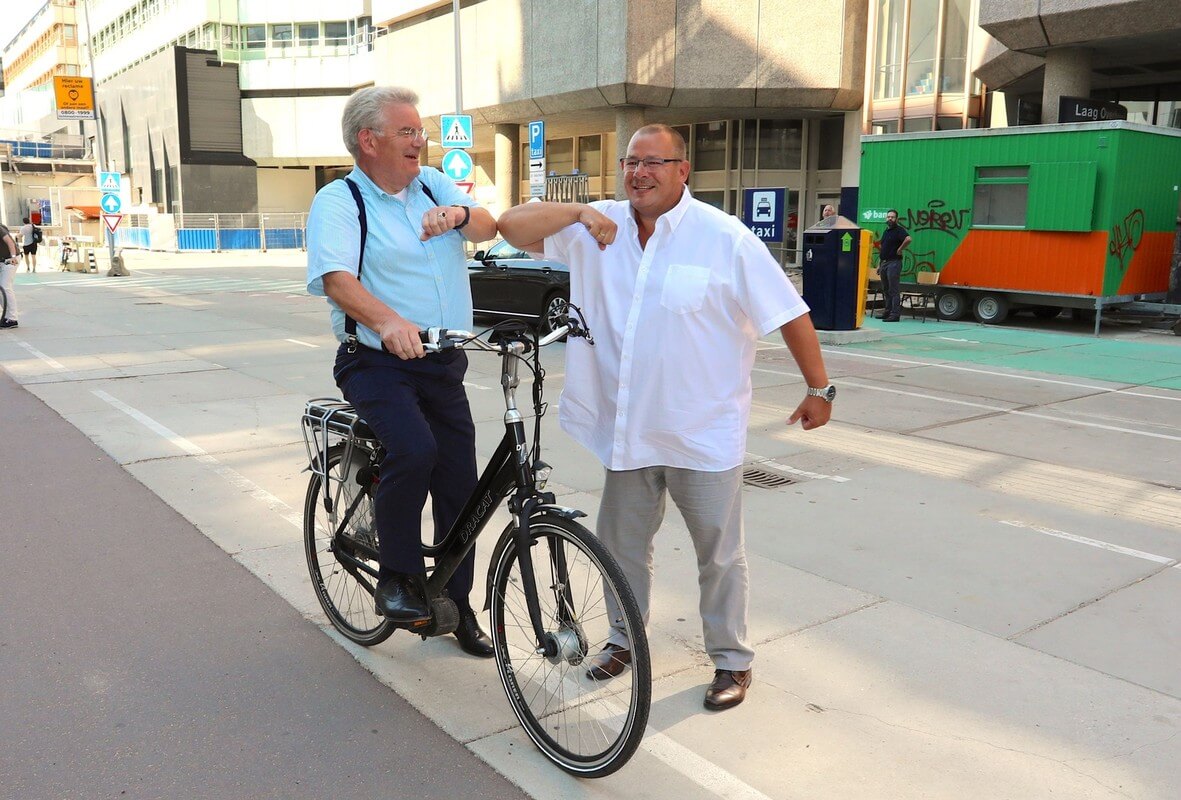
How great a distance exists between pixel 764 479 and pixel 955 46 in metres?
22.4

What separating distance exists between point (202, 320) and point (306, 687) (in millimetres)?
13919

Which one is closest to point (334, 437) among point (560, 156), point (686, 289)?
point (686, 289)

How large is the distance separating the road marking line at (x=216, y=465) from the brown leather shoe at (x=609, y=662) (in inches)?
99.9

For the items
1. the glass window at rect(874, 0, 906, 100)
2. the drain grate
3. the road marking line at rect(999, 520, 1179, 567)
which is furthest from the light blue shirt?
the glass window at rect(874, 0, 906, 100)

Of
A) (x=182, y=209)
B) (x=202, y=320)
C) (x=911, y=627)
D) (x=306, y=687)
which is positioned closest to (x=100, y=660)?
(x=306, y=687)

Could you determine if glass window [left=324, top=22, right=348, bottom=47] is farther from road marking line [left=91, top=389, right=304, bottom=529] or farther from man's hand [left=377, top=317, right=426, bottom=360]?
man's hand [left=377, top=317, right=426, bottom=360]

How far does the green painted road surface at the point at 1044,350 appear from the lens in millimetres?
11844

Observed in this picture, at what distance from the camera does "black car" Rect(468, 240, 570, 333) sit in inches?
581

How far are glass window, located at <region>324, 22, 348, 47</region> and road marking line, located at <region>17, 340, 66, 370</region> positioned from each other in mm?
39308

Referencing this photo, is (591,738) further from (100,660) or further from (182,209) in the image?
(182,209)

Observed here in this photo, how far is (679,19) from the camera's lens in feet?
86.0

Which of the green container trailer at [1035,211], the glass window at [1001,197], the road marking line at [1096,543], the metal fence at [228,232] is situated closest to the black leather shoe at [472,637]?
the road marking line at [1096,543]

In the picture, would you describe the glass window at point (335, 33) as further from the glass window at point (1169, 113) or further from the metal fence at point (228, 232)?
the glass window at point (1169, 113)

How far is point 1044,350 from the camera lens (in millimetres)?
13727
